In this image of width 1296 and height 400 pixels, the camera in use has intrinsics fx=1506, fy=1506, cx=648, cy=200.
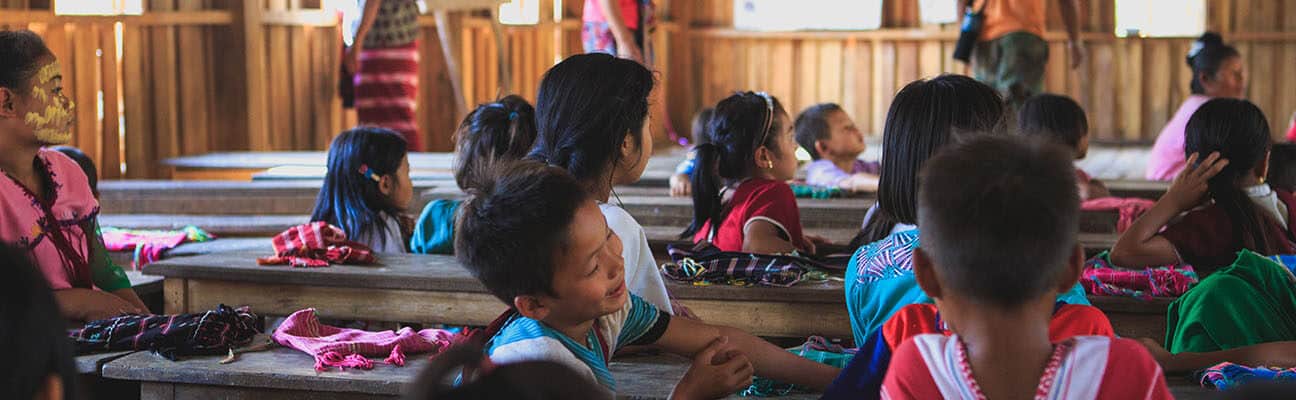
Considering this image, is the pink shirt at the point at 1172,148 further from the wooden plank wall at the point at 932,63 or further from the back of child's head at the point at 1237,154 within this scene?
the wooden plank wall at the point at 932,63

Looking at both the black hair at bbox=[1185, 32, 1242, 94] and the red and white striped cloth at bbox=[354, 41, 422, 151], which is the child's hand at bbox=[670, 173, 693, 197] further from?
the red and white striped cloth at bbox=[354, 41, 422, 151]

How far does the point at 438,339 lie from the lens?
10.6 ft

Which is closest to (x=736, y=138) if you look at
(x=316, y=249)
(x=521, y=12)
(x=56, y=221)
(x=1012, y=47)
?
(x=316, y=249)

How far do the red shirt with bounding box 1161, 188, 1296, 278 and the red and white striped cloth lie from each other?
16.8 ft

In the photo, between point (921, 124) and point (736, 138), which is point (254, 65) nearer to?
point (736, 138)

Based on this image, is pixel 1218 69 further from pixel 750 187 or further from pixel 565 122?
pixel 565 122

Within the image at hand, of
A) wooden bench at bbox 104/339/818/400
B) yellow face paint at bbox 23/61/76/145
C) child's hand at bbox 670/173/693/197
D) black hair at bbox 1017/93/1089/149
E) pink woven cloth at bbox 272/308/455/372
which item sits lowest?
wooden bench at bbox 104/339/818/400

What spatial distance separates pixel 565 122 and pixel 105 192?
4.12 meters

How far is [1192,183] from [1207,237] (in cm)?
17

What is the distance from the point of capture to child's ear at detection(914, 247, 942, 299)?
1.95 metres

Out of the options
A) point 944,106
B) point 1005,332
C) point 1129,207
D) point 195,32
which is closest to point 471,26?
point 195,32

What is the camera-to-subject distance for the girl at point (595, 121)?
3.06 meters

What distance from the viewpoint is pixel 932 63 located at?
11945mm

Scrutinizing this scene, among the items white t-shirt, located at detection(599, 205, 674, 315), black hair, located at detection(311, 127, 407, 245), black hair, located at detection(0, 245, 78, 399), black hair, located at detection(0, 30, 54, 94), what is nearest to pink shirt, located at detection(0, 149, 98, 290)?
black hair, located at detection(0, 30, 54, 94)
